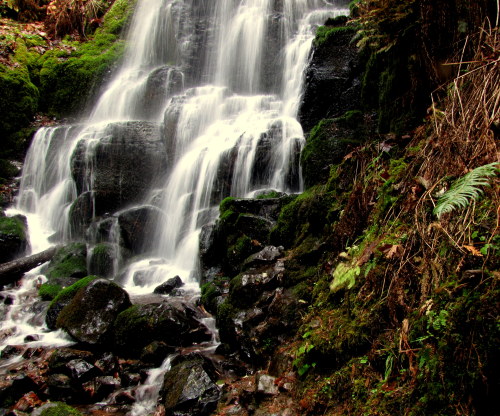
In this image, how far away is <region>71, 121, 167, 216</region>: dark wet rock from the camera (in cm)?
1180

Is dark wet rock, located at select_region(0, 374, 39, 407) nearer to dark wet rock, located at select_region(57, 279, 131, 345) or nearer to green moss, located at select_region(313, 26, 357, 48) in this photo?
dark wet rock, located at select_region(57, 279, 131, 345)

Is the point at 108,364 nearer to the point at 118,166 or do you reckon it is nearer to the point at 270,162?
the point at 270,162

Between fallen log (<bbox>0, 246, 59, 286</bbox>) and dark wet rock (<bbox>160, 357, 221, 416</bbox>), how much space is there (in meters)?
7.01

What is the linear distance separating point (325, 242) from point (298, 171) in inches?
201

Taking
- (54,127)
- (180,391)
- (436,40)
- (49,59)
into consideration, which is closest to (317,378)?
(180,391)

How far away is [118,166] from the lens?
40.0ft

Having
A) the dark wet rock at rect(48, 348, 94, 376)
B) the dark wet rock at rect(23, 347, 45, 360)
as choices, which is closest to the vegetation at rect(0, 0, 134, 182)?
the dark wet rock at rect(23, 347, 45, 360)

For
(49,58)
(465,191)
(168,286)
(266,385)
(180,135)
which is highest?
(49,58)

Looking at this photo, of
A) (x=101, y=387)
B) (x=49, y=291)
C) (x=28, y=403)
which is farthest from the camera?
(x=49, y=291)

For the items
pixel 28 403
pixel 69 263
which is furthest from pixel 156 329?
pixel 69 263

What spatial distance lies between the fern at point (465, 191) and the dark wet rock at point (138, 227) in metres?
9.21

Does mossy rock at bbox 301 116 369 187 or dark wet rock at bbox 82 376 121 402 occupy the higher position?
mossy rock at bbox 301 116 369 187

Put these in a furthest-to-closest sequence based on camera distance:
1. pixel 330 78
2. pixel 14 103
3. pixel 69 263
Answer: pixel 14 103 → pixel 330 78 → pixel 69 263

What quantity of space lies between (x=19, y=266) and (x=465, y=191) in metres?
10.5
